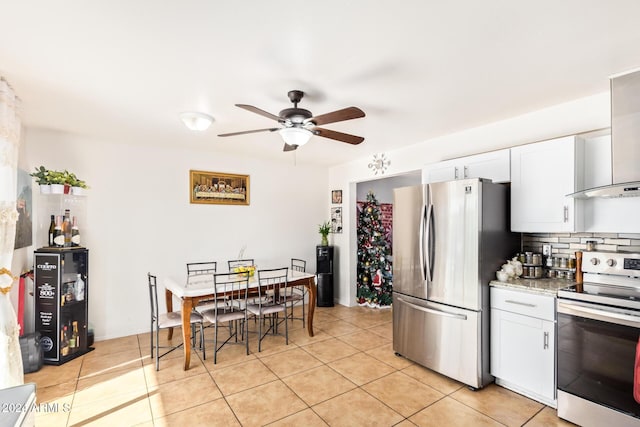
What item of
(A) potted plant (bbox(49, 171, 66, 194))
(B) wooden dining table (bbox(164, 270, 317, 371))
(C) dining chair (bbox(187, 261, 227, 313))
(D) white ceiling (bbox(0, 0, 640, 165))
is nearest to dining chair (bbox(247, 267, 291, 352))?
(B) wooden dining table (bbox(164, 270, 317, 371))

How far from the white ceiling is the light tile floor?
8.13ft

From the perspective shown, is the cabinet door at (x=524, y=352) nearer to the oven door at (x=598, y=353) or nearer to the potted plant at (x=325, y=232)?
the oven door at (x=598, y=353)

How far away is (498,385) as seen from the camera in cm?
275

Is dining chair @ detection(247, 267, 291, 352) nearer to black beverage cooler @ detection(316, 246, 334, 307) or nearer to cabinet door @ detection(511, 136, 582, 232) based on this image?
black beverage cooler @ detection(316, 246, 334, 307)

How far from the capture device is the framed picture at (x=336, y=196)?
550 centimetres

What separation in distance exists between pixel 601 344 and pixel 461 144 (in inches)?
86.9

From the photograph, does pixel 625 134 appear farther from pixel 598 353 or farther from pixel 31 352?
Result: pixel 31 352

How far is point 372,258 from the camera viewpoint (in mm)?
5379

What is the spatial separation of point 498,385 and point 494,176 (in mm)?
1901

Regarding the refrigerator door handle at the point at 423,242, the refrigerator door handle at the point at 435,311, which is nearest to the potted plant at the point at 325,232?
the refrigerator door handle at the point at 435,311

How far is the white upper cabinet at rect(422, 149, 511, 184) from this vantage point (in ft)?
9.66

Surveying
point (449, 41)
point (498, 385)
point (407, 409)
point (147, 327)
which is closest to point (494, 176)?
point (449, 41)

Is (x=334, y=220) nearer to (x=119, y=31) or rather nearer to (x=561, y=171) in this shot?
(x=561, y=171)

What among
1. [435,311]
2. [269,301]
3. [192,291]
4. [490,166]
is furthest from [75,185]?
[490,166]
